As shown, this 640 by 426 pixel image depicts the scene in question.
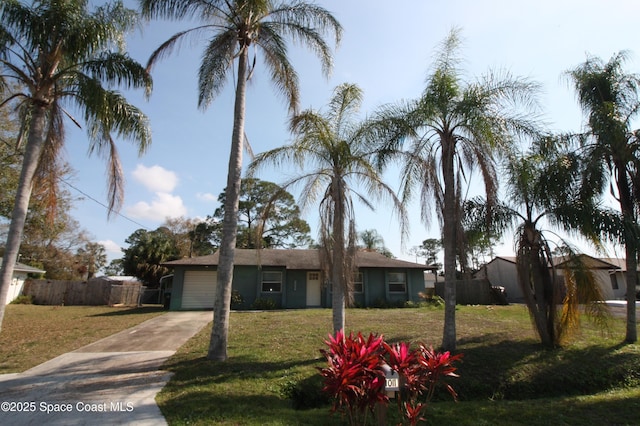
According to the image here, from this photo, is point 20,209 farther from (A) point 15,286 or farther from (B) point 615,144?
(A) point 15,286

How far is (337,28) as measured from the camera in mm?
9227

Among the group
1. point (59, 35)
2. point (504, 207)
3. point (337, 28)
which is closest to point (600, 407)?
point (504, 207)

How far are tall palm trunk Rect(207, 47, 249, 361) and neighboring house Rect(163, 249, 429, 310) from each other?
10306mm

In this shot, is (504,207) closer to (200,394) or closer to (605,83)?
(605,83)

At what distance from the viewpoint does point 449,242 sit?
332 inches

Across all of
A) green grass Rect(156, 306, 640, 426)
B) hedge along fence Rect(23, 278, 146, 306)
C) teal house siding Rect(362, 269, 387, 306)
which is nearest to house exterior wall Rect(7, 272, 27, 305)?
hedge along fence Rect(23, 278, 146, 306)

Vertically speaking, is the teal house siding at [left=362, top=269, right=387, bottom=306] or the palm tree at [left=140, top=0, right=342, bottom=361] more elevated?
the palm tree at [left=140, top=0, right=342, bottom=361]

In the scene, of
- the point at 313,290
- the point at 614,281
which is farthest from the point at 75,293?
the point at 614,281

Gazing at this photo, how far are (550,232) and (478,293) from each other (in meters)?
15.2

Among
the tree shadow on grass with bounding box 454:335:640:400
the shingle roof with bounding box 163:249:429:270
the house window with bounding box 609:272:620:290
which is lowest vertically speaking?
the tree shadow on grass with bounding box 454:335:640:400

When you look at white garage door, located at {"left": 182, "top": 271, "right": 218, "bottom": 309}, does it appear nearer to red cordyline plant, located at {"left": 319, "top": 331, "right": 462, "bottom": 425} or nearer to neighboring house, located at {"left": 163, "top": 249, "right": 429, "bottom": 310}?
neighboring house, located at {"left": 163, "top": 249, "right": 429, "bottom": 310}

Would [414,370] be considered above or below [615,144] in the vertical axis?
below

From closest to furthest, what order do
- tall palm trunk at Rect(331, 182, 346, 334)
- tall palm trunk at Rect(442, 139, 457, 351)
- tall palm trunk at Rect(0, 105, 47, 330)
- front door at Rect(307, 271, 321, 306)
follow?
tall palm trunk at Rect(0, 105, 47, 330) < tall palm trunk at Rect(331, 182, 346, 334) < tall palm trunk at Rect(442, 139, 457, 351) < front door at Rect(307, 271, 321, 306)

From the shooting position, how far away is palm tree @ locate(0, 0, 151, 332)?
7574mm
